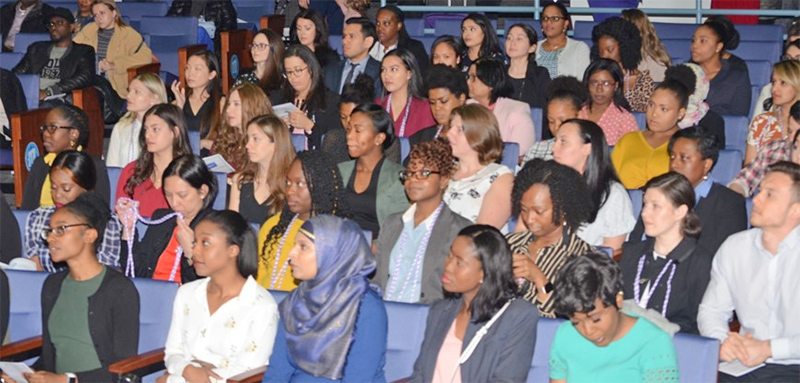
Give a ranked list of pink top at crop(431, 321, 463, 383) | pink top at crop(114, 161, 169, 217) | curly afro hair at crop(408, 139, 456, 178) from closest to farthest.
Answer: pink top at crop(431, 321, 463, 383) < curly afro hair at crop(408, 139, 456, 178) < pink top at crop(114, 161, 169, 217)

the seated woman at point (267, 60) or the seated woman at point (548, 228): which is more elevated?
the seated woman at point (267, 60)

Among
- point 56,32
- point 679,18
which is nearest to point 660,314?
point 56,32

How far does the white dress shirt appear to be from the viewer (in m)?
3.80

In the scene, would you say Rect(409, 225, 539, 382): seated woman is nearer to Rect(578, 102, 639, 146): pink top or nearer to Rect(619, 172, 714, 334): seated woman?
Rect(619, 172, 714, 334): seated woman

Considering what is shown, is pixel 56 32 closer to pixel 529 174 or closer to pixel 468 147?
pixel 468 147

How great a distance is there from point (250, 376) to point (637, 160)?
2.42 meters

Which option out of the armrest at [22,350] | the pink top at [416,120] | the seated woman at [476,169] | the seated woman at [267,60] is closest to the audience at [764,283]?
the seated woman at [476,169]

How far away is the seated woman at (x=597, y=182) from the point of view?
4.57m

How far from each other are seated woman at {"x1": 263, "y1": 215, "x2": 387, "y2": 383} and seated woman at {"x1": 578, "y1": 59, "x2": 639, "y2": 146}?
2555 mm

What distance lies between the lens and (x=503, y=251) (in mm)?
3584

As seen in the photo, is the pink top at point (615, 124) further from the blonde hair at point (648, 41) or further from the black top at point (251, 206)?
the black top at point (251, 206)

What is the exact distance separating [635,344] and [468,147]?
1.68 meters

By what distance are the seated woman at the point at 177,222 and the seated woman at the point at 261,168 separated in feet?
0.86

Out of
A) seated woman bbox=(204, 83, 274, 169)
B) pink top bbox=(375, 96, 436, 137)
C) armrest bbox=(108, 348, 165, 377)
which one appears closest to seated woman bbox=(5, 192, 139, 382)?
armrest bbox=(108, 348, 165, 377)
